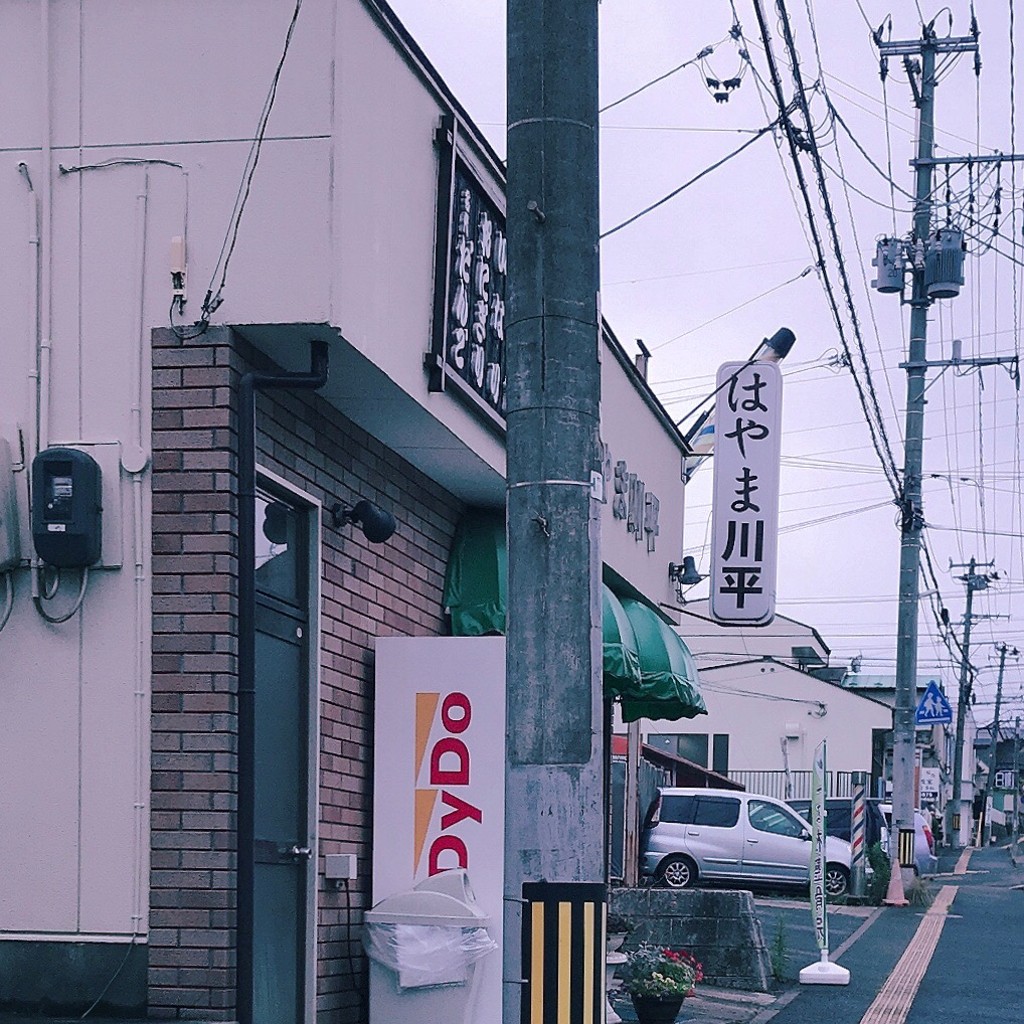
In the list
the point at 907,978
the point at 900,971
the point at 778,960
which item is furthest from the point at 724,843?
the point at 778,960

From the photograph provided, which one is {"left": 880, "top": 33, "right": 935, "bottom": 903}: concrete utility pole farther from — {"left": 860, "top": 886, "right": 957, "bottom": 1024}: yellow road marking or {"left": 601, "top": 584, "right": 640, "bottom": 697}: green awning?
{"left": 601, "top": 584, "right": 640, "bottom": 697}: green awning

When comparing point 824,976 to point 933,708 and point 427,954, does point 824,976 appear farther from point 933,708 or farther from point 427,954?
point 933,708

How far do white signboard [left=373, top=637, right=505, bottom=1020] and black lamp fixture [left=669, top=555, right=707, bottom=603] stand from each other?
7.42 m

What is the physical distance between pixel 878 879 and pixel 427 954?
2172 cm

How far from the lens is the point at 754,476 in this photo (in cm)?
1469

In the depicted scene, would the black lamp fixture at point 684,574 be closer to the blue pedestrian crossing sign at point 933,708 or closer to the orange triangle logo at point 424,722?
the orange triangle logo at point 424,722

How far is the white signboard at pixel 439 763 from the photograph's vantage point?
30.0ft

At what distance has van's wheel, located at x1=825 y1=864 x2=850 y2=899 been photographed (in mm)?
29078

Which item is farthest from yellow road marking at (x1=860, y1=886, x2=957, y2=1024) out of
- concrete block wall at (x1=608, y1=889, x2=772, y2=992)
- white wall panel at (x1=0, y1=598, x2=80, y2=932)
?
white wall panel at (x1=0, y1=598, x2=80, y2=932)

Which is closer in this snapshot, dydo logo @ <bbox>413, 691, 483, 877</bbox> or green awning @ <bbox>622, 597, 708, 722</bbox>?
dydo logo @ <bbox>413, 691, 483, 877</bbox>

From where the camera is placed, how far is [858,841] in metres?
26.2

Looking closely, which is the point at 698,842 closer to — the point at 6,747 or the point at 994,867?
the point at 6,747

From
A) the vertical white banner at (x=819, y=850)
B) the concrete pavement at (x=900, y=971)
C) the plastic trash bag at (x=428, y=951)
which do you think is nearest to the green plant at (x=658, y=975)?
the concrete pavement at (x=900, y=971)

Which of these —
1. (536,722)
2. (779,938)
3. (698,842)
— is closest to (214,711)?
(536,722)
